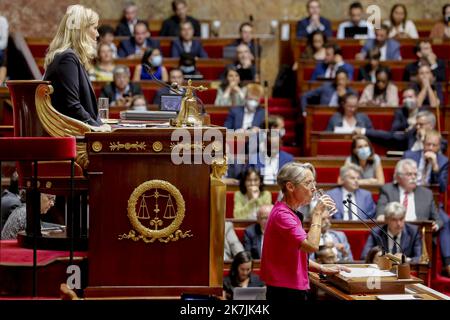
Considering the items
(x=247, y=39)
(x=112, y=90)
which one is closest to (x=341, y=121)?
(x=247, y=39)

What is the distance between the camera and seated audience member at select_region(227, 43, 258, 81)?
10.1 meters

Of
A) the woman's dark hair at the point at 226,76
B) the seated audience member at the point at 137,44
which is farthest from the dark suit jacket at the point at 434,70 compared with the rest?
the seated audience member at the point at 137,44

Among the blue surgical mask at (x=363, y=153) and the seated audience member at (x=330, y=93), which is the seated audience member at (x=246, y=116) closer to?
the seated audience member at (x=330, y=93)

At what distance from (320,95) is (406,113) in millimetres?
956

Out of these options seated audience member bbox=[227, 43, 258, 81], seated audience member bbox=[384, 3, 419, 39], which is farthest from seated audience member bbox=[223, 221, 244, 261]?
seated audience member bbox=[384, 3, 419, 39]

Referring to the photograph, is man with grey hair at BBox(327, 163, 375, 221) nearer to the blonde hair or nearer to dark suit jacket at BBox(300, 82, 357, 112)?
dark suit jacket at BBox(300, 82, 357, 112)

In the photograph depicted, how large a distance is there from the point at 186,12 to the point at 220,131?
26.7ft

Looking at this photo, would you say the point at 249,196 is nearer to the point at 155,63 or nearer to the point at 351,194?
the point at 351,194

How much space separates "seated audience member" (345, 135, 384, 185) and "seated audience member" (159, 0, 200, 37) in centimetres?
378

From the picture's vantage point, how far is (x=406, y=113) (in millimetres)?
9219

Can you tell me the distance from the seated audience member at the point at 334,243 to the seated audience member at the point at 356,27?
4704 millimetres

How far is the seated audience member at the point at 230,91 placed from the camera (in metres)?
9.49
